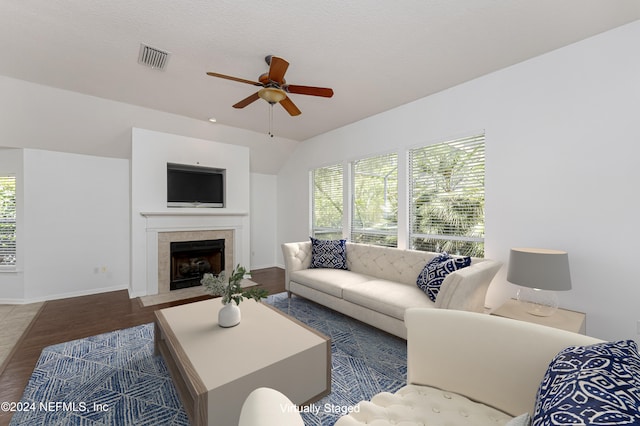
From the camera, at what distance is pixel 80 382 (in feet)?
6.67

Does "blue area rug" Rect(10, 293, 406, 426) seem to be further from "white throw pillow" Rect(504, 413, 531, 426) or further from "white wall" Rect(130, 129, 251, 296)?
"white wall" Rect(130, 129, 251, 296)

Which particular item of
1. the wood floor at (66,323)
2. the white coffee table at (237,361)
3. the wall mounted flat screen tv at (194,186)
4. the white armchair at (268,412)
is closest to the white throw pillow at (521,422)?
the white armchair at (268,412)

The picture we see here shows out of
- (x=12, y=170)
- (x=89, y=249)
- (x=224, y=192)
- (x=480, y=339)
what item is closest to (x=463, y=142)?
(x=480, y=339)

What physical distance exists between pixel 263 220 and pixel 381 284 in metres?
3.84

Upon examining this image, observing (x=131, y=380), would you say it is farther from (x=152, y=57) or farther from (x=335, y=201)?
(x=335, y=201)

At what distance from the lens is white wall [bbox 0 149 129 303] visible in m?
3.83

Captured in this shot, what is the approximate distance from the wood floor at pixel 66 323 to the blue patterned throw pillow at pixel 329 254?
0.96 m

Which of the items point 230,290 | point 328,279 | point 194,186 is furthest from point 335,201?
point 230,290

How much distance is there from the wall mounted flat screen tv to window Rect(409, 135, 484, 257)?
3.43m

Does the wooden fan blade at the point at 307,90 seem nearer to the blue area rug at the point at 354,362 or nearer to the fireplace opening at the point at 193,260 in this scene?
the blue area rug at the point at 354,362

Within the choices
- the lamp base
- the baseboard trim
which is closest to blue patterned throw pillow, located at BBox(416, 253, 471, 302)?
the lamp base

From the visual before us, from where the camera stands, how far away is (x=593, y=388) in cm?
68

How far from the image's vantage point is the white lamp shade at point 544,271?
2043 mm

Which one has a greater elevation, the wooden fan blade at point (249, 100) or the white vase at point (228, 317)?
the wooden fan blade at point (249, 100)
